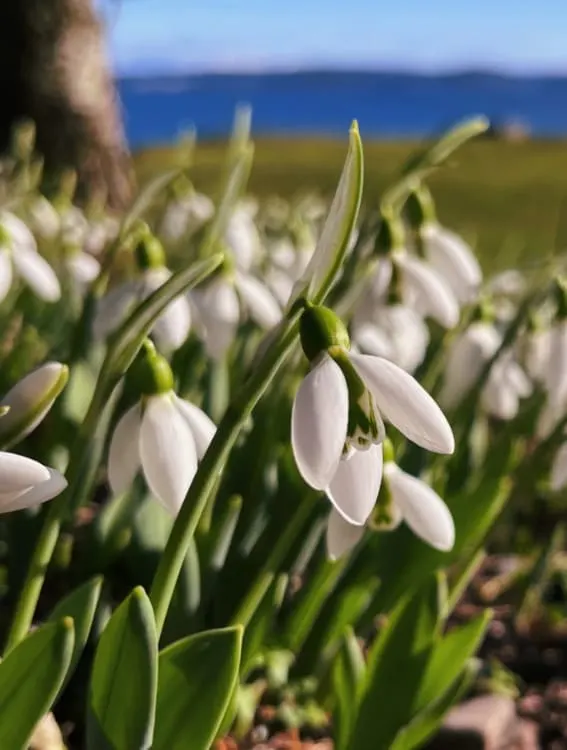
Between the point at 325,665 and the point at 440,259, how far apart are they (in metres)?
0.59

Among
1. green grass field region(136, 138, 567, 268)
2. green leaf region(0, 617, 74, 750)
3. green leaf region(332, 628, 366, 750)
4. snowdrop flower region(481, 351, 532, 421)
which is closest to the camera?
green leaf region(0, 617, 74, 750)

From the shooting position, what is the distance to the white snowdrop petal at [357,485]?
2.67 ft

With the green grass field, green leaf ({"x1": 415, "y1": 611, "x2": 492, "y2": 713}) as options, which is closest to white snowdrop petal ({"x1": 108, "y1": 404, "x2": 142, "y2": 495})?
green leaf ({"x1": 415, "y1": 611, "x2": 492, "y2": 713})

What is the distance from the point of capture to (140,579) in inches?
53.3

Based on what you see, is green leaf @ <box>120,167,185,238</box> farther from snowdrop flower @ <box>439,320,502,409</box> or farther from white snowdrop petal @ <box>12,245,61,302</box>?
snowdrop flower @ <box>439,320,502,409</box>

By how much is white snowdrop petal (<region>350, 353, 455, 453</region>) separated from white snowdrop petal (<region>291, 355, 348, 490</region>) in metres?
0.02

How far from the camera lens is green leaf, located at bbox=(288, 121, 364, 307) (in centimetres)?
77

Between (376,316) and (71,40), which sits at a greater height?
(71,40)

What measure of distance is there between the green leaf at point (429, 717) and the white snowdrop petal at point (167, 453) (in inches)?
16.8

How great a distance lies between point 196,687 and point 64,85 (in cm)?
375

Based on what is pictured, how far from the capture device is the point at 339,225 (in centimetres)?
78

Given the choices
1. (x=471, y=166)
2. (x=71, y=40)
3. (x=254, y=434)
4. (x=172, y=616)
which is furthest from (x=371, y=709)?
(x=471, y=166)

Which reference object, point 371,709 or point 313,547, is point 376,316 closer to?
point 313,547

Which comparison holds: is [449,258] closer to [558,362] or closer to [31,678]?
[558,362]
